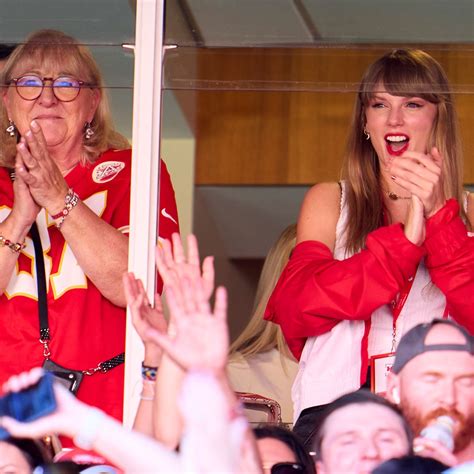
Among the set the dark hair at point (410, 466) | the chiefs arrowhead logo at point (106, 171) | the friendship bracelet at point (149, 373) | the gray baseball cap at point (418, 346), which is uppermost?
the chiefs arrowhead logo at point (106, 171)

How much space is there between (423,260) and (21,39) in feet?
3.43

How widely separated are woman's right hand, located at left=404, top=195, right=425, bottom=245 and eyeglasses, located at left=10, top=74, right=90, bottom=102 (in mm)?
811

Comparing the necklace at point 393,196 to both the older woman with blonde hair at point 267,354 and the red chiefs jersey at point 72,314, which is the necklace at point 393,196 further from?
the older woman with blonde hair at point 267,354

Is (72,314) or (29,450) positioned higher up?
(72,314)

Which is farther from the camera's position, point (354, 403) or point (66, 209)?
point (66, 209)

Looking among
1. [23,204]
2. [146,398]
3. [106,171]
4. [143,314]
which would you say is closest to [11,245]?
[23,204]

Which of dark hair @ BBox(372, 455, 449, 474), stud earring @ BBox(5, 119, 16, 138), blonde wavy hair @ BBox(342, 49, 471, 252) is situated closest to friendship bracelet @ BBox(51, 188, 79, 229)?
stud earring @ BBox(5, 119, 16, 138)

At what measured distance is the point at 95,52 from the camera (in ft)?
10.7

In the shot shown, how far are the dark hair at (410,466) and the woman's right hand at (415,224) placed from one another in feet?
2.42

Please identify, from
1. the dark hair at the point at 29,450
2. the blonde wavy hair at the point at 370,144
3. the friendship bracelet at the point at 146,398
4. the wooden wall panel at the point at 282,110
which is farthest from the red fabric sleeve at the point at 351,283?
the dark hair at the point at 29,450

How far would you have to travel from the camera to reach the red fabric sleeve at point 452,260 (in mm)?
3076

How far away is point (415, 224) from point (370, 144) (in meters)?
0.37

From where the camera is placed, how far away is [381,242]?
310cm

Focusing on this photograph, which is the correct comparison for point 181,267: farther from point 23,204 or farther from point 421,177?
point 421,177
